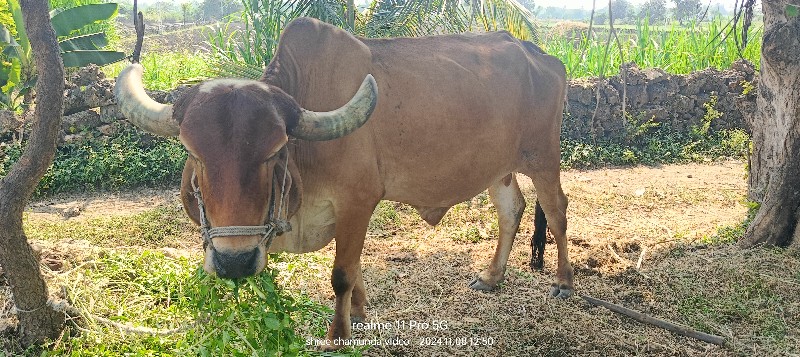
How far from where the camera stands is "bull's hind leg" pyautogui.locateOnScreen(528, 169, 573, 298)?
5098 millimetres

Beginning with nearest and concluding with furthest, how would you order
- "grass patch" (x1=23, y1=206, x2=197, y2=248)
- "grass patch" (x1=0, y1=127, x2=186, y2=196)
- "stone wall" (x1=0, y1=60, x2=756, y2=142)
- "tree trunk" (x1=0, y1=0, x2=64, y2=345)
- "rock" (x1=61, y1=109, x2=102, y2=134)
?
"tree trunk" (x1=0, y1=0, x2=64, y2=345) < "grass patch" (x1=23, y1=206, x2=197, y2=248) < "grass patch" (x1=0, y1=127, x2=186, y2=196) < "rock" (x1=61, y1=109, x2=102, y2=134) < "stone wall" (x1=0, y1=60, x2=756, y2=142)

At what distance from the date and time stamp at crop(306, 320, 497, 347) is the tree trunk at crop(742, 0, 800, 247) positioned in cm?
287

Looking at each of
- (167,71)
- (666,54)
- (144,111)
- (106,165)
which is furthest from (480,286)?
(167,71)

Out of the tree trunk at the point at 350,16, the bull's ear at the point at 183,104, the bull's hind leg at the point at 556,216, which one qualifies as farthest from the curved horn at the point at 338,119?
the tree trunk at the point at 350,16

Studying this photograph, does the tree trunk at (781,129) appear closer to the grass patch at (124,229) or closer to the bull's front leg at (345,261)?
the bull's front leg at (345,261)

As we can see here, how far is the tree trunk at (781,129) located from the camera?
5262mm

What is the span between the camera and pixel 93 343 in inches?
142

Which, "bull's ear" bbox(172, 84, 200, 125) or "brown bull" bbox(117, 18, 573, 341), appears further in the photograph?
"bull's ear" bbox(172, 84, 200, 125)

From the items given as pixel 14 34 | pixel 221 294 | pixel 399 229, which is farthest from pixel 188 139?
pixel 14 34

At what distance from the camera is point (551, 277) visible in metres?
5.48

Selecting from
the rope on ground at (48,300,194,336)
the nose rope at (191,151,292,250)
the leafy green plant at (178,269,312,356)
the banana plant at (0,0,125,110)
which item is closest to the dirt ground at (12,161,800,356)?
the leafy green plant at (178,269,312,356)

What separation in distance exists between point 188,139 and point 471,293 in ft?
9.73

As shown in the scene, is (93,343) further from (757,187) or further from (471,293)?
(757,187)

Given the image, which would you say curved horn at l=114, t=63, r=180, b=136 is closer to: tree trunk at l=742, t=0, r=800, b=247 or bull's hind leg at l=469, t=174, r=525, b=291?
bull's hind leg at l=469, t=174, r=525, b=291
